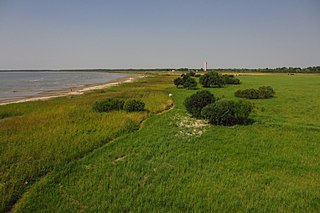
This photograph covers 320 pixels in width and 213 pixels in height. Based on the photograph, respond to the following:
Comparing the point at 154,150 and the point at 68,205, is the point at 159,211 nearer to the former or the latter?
the point at 68,205

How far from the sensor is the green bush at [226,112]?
1448 centimetres

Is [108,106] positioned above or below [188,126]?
above

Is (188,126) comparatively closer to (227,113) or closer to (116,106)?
(227,113)

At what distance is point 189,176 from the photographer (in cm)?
778

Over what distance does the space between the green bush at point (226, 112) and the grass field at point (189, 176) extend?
2038mm

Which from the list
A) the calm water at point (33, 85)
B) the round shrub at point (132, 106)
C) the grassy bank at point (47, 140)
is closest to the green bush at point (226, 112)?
the grassy bank at point (47, 140)

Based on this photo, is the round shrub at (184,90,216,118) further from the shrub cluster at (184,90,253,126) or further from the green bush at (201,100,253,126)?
the green bush at (201,100,253,126)

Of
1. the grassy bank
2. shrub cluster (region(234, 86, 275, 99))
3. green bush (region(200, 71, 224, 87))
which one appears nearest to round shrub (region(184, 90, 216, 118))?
the grassy bank

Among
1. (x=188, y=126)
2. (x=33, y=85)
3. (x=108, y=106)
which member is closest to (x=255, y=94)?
(x=188, y=126)

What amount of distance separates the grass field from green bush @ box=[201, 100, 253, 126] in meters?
2.04

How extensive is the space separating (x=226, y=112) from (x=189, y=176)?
7701 millimetres

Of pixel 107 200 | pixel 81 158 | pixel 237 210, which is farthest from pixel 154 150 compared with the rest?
pixel 237 210

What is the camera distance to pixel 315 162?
8891 millimetres

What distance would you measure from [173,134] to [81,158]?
5.21m
